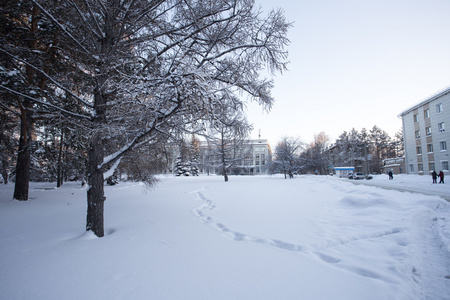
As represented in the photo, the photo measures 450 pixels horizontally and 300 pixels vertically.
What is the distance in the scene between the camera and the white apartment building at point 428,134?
25.4m

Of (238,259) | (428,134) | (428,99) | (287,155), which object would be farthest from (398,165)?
(238,259)

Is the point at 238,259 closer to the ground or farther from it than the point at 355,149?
closer to the ground

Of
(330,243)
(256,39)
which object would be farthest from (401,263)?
(256,39)

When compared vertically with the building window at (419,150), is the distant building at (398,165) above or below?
below

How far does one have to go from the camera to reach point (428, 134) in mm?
28484

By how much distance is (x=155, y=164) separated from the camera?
9547mm

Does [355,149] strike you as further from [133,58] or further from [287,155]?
[133,58]

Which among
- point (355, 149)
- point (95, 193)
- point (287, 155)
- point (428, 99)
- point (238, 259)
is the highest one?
point (428, 99)

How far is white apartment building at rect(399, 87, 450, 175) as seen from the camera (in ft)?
83.4

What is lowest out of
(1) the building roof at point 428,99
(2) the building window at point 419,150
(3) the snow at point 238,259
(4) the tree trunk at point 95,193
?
(3) the snow at point 238,259

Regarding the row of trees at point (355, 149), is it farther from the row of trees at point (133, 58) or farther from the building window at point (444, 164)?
the row of trees at point (133, 58)

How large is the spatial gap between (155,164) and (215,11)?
7.21m

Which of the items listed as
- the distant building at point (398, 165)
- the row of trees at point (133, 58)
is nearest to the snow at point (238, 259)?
the row of trees at point (133, 58)

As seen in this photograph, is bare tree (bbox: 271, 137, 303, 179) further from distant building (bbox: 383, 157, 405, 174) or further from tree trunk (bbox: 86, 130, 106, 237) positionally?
tree trunk (bbox: 86, 130, 106, 237)
